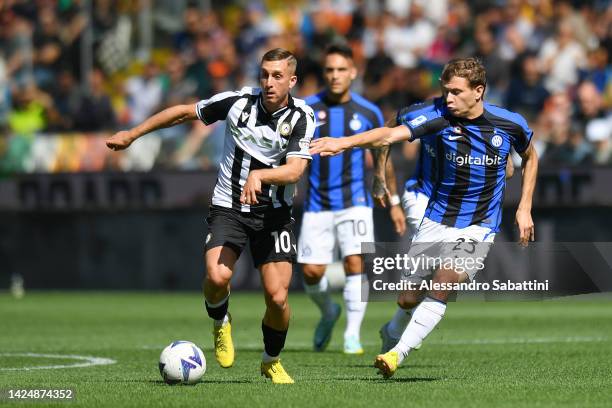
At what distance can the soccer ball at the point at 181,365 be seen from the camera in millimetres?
8695

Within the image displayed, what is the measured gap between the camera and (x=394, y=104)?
→ 1967 cm

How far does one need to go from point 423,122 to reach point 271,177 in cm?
121

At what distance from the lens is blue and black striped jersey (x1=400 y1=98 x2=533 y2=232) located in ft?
29.6

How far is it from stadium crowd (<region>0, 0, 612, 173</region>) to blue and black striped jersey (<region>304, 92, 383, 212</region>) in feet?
22.1

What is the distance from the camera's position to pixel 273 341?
888 cm

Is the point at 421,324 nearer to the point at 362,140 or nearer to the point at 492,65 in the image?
the point at 362,140

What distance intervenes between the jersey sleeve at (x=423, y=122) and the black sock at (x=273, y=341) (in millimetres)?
1588

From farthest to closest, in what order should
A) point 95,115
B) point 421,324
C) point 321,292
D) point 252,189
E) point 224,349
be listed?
point 95,115 → point 321,292 → point 224,349 → point 421,324 → point 252,189

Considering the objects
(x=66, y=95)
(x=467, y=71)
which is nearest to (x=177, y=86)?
(x=66, y=95)

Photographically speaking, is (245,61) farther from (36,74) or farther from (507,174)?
(507,174)

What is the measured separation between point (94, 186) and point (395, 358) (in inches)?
522

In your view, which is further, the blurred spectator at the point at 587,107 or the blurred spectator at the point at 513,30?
the blurred spectator at the point at 513,30

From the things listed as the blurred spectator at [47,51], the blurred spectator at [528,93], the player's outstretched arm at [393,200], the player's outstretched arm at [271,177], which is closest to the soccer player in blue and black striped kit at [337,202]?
the player's outstretched arm at [393,200]

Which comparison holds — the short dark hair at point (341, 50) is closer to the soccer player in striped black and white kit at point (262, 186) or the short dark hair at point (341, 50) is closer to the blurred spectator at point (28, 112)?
the soccer player in striped black and white kit at point (262, 186)
